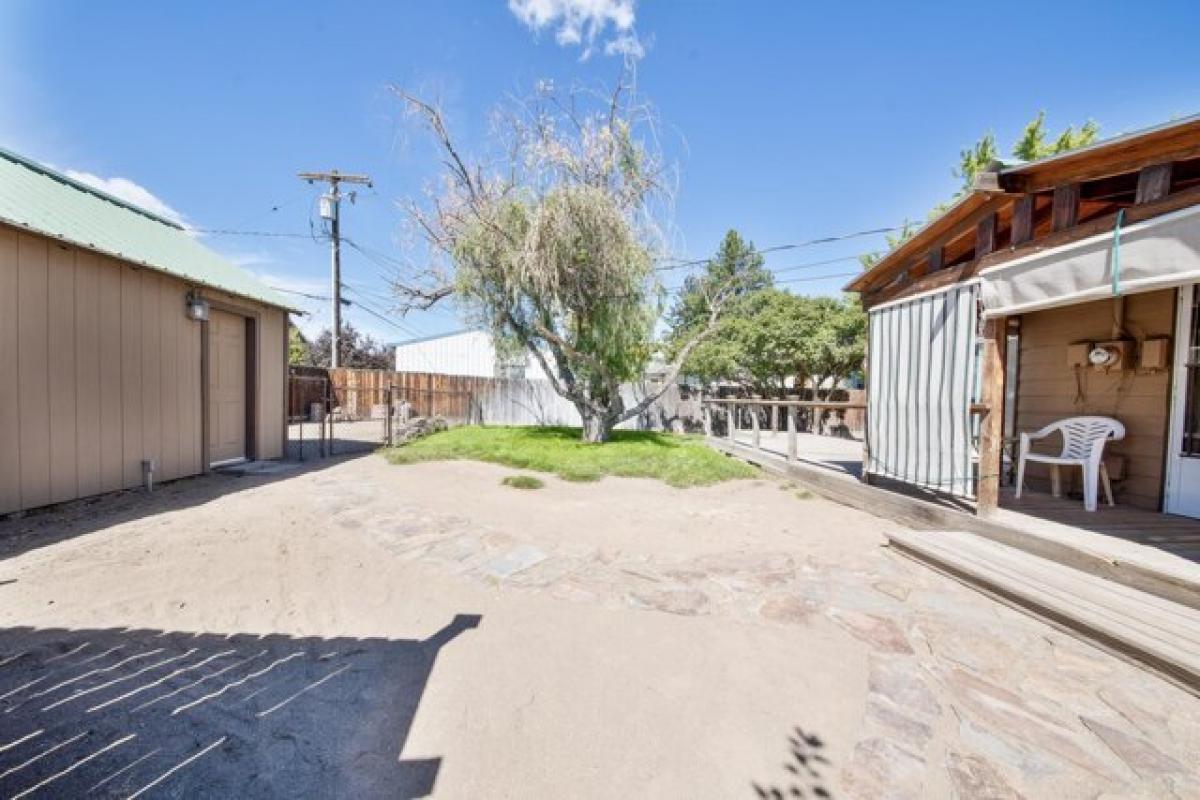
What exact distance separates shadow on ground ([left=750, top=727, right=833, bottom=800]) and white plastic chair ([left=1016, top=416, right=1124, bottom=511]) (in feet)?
14.7

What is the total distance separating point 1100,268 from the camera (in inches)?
125

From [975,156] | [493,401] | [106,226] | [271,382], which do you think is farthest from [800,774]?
[975,156]

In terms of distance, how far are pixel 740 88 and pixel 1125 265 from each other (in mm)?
8809

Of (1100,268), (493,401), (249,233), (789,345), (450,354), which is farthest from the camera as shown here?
(450,354)

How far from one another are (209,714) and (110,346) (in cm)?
562

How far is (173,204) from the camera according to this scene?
13.0 meters

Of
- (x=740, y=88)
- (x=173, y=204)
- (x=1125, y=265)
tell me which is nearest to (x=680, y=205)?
(x=740, y=88)

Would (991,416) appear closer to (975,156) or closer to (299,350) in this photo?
(975,156)

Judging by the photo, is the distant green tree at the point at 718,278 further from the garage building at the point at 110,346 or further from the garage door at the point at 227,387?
the garage building at the point at 110,346

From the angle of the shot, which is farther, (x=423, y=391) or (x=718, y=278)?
(x=718, y=278)

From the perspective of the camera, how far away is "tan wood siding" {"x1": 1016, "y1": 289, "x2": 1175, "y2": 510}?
4.32 metres

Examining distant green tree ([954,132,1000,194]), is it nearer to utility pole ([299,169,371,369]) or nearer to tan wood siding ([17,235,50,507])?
tan wood siding ([17,235,50,507])

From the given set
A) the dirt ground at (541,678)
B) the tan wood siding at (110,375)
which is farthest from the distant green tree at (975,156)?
the tan wood siding at (110,375)

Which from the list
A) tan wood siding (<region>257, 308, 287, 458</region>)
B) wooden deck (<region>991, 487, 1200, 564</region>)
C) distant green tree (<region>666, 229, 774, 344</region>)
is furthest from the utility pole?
wooden deck (<region>991, 487, 1200, 564</region>)
